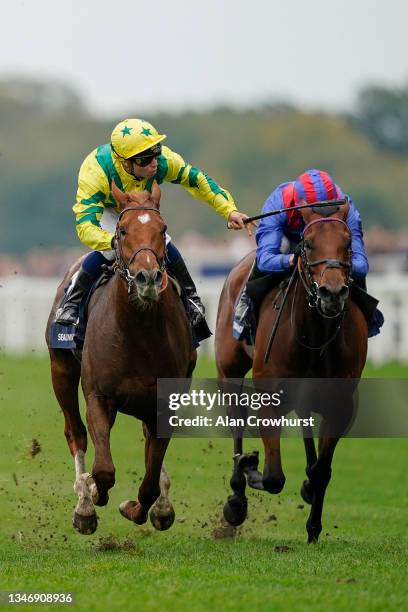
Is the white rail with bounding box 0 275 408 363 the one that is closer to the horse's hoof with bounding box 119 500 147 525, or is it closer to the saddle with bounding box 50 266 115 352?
the saddle with bounding box 50 266 115 352

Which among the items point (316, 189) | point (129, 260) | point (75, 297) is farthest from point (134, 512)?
point (316, 189)

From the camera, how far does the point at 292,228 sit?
29.0 ft

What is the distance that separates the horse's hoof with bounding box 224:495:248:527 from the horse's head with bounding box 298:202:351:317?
1672mm

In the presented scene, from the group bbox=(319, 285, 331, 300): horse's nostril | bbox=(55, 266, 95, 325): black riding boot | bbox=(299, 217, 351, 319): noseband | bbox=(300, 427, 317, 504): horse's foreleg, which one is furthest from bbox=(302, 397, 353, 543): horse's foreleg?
bbox=(55, 266, 95, 325): black riding boot

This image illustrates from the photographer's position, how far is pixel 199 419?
8.77 meters

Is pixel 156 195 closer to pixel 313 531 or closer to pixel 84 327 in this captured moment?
pixel 84 327

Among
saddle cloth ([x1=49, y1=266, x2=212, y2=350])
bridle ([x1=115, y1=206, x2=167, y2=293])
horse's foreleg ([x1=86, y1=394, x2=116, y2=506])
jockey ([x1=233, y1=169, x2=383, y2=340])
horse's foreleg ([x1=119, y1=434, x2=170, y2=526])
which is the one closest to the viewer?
bridle ([x1=115, y1=206, x2=167, y2=293])

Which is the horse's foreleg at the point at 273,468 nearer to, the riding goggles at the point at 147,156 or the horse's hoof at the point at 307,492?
the horse's hoof at the point at 307,492

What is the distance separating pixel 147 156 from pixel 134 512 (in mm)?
2042

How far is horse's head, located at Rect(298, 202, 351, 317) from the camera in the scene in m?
7.77

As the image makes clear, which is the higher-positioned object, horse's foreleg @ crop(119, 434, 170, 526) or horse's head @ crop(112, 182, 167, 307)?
horse's head @ crop(112, 182, 167, 307)

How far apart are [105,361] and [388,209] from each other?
147ft

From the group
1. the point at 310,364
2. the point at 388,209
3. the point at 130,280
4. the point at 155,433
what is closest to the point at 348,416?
the point at 310,364

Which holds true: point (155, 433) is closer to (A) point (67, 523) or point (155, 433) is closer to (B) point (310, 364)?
(B) point (310, 364)
